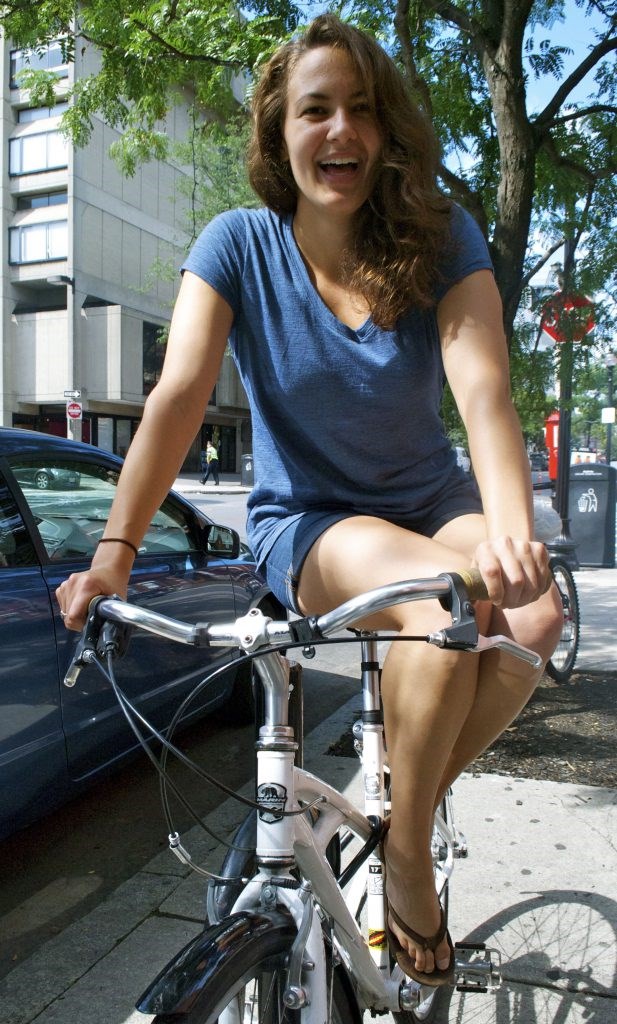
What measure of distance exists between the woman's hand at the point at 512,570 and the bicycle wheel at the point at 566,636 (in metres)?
4.41

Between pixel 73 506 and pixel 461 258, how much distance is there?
2563 mm

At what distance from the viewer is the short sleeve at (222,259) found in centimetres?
180

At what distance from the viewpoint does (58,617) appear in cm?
333

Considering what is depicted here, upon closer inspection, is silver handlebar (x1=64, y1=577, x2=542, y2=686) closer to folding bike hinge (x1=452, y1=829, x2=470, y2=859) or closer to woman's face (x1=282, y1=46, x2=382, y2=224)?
woman's face (x1=282, y1=46, x2=382, y2=224)

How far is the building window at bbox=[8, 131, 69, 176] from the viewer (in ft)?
115

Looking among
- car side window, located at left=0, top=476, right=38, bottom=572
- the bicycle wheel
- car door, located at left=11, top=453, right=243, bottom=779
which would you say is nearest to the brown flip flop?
car door, located at left=11, top=453, right=243, bottom=779

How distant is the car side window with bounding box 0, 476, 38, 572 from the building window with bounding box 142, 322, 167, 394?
119ft

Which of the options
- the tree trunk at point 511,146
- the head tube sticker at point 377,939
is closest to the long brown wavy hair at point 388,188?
the head tube sticker at point 377,939

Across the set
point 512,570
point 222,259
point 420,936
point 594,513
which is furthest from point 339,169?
point 594,513

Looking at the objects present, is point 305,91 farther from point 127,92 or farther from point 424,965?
point 127,92

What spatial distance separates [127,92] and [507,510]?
17.6 ft

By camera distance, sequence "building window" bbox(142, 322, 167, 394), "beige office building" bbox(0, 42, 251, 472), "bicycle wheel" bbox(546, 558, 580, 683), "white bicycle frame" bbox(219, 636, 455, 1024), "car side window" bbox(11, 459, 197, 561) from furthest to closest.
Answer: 1. "building window" bbox(142, 322, 167, 394)
2. "beige office building" bbox(0, 42, 251, 472)
3. "bicycle wheel" bbox(546, 558, 580, 683)
4. "car side window" bbox(11, 459, 197, 561)
5. "white bicycle frame" bbox(219, 636, 455, 1024)

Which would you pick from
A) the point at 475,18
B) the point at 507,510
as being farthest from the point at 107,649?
the point at 475,18

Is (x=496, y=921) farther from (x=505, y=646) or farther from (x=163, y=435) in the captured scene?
(x=163, y=435)
